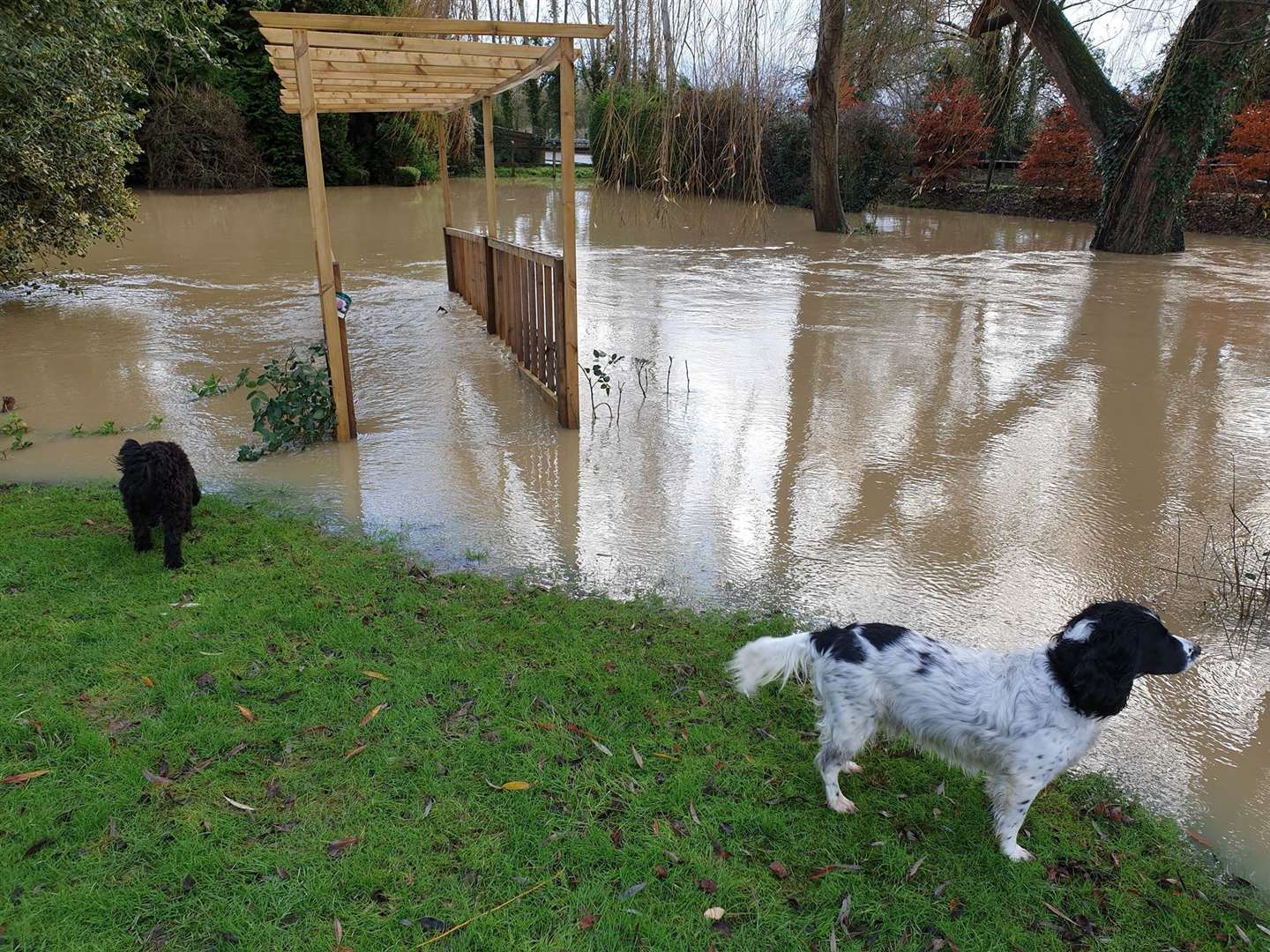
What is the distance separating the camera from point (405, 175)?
31141 mm

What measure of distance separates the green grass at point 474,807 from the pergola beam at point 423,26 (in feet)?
11.6

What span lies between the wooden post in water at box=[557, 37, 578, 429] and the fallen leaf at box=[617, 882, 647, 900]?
4510 mm

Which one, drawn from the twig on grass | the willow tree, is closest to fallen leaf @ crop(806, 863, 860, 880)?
the twig on grass

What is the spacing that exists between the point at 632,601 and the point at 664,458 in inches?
89.1

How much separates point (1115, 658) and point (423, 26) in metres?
4.99

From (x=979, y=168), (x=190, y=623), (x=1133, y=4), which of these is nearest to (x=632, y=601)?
(x=190, y=623)

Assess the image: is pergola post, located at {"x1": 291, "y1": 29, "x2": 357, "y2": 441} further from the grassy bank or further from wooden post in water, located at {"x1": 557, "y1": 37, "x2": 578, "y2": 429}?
the grassy bank

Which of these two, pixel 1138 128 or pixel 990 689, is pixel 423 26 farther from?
pixel 1138 128

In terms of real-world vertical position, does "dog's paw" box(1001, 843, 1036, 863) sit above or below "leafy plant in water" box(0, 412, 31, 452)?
below

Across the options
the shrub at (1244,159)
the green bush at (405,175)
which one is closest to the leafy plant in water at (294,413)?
the shrub at (1244,159)

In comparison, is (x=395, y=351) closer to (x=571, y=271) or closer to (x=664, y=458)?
(x=571, y=271)

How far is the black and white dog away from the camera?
2.62 meters

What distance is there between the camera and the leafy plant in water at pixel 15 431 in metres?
6.33

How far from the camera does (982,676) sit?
2822 mm
